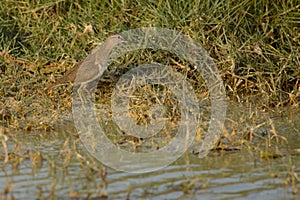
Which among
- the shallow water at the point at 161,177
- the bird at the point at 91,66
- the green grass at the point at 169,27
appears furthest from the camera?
the bird at the point at 91,66

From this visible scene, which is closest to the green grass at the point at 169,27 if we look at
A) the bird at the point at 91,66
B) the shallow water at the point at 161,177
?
the bird at the point at 91,66

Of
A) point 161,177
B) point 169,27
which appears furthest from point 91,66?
point 161,177

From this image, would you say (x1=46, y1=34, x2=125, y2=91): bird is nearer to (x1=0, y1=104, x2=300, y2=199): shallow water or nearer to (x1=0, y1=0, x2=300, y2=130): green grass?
(x1=0, y1=0, x2=300, y2=130): green grass

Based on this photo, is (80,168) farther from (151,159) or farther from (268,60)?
(268,60)

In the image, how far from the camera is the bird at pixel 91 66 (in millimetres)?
6902

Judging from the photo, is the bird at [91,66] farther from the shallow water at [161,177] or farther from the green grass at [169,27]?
the shallow water at [161,177]

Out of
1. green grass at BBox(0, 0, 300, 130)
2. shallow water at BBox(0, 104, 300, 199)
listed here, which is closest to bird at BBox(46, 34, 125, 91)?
green grass at BBox(0, 0, 300, 130)

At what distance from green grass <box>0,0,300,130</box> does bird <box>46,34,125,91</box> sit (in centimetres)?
19

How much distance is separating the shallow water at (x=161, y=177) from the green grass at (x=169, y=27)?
52.9 inches

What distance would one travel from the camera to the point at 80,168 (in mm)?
4605

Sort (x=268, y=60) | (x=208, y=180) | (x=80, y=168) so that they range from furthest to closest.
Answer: (x=268, y=60)
(x=80, y=168)
(x=208, y=180)

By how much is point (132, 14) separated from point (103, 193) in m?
3.84

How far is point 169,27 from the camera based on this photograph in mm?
7074

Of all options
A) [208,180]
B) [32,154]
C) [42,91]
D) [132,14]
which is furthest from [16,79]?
[208,180]
